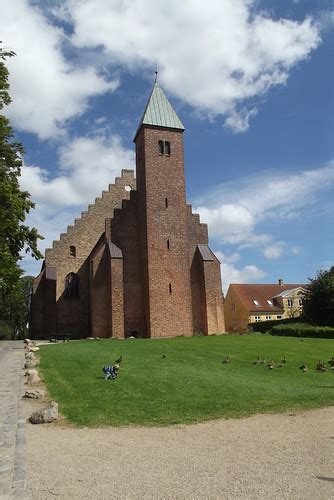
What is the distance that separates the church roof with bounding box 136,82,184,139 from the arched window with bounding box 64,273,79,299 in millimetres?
15610

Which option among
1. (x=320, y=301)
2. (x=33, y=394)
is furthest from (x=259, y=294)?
(x=33, y=394)

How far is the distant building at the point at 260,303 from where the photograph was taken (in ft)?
228

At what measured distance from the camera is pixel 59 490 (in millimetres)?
5730

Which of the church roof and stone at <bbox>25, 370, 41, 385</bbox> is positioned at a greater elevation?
the church roof

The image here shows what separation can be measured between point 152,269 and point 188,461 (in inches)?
1183

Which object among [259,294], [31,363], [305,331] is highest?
[259,294]

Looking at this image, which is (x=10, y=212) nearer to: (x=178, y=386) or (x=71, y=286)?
(x=178, y=386)

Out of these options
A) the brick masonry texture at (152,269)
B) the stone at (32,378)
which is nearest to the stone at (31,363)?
the stone at (32,378)

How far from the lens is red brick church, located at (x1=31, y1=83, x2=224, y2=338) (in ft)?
120

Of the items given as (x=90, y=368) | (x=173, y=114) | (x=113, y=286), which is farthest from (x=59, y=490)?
(x=173, y=114)

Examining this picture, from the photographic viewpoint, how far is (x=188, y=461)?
6840mm

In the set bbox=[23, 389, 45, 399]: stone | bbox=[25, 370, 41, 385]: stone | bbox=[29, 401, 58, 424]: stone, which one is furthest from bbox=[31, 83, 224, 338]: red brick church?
bbox=[29, 401, 58, 424]: stone

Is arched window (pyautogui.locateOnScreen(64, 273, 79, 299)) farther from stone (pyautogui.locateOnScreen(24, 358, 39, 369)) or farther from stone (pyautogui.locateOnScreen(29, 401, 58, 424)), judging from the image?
stone (pyautogui.locateOnScreen(29, 401, 58, 424))

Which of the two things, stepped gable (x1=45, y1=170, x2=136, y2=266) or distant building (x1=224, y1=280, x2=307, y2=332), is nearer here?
stepped gable (x1=45, y1=170, x2=136, y2=266)
